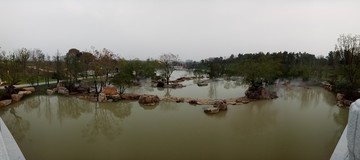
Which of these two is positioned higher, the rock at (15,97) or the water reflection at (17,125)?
the rock at (15,97)

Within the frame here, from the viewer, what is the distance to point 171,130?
27.9 feet

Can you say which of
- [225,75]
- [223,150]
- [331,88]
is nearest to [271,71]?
[331,88]

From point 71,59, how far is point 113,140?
14.6m

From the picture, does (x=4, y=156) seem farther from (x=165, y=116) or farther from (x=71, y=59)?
(x=71, y=59)

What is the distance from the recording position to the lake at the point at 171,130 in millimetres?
6543

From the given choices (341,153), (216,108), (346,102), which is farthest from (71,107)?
(346,102)

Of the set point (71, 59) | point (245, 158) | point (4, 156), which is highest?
point (71, 59)

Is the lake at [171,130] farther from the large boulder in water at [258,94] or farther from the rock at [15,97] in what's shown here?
the large boulder in water at [258,94]

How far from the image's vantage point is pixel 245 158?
6211 mm

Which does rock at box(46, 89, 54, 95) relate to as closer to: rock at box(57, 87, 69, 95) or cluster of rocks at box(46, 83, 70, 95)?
cluster of rocks at box(46, 83, 70, 95)

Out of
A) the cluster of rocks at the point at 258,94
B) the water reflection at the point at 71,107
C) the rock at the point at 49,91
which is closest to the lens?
the water reflection at the point at 71,107

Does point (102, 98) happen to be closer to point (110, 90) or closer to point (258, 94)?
point (110, 90)

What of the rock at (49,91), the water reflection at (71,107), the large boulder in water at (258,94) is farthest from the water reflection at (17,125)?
the large boulder in water at (258,94)

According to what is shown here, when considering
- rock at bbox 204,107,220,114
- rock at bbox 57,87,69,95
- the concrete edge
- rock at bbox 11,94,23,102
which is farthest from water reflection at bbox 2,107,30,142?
the concrete edge
